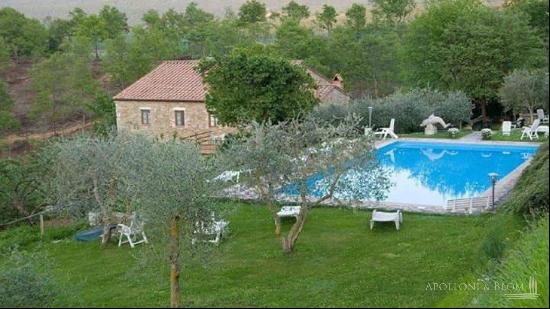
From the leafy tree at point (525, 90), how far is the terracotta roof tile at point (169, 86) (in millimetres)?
12118

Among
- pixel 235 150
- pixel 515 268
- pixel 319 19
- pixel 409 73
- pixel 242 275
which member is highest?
pixel 319 19

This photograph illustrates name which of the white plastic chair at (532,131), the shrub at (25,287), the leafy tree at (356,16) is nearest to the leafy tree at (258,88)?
the white plastic chair at (532,131)

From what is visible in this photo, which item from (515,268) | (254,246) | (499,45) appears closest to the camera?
(515,268)

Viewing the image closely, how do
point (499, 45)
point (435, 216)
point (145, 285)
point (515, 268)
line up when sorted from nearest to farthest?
point (515, 268) < point (145, 285) < point (435, 216) < point (499, 45)

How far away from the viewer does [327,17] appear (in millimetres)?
52094

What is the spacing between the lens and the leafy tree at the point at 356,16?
152 ft

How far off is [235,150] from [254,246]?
2177mm

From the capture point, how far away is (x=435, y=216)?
543 inches

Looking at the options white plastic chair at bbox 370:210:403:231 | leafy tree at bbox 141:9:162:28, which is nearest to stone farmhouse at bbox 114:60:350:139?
white plastic chair at bbox 370:210:403:231

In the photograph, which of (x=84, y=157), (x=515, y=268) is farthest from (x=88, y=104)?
(x=515, y=268)

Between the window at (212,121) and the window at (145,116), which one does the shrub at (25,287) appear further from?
the window at (145,116)

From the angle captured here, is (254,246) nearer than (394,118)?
Yes

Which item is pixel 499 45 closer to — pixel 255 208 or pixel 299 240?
pixel 255 208

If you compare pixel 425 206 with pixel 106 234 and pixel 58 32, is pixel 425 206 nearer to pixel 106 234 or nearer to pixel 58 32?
pixel 106 234
